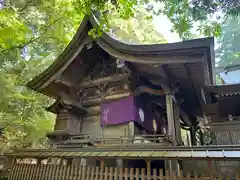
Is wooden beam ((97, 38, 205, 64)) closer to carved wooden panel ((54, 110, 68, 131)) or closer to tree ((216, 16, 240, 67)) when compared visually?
carved wooden panel ((54, 110, 68, 131))

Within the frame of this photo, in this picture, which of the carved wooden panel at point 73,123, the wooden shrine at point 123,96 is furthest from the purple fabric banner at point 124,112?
the carved wooden panel at point 73,123

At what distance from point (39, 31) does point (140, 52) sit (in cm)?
686

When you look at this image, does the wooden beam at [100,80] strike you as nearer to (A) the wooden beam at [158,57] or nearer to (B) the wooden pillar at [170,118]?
(A) the wooden beam at [158,57]

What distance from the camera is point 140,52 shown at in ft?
20.9

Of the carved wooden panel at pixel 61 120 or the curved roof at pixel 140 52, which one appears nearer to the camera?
the curved roof at pixel 140 52

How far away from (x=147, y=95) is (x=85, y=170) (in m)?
4.19

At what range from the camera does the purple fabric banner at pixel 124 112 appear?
7.07m

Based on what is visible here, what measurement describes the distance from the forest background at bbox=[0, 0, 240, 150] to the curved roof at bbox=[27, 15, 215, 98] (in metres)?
0.92

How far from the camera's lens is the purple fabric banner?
23.2 ft

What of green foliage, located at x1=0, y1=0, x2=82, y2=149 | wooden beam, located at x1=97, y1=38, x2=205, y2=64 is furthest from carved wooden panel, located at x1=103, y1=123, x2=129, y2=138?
green foliage, located at x1=0, y1=0, x2=82, y2=149

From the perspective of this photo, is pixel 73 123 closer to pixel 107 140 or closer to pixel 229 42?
pixel 107 140

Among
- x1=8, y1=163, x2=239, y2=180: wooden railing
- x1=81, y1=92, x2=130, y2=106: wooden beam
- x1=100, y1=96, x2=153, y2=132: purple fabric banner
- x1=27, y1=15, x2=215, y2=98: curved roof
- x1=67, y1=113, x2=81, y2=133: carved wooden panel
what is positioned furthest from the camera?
x1=67, y1=113, x2=81, y2=133: carved wooden panel

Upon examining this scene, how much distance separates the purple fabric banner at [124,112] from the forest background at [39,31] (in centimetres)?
281

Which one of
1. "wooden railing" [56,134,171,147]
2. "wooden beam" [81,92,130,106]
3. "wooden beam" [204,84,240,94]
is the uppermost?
"wooden beam" [204,84,240,94]
